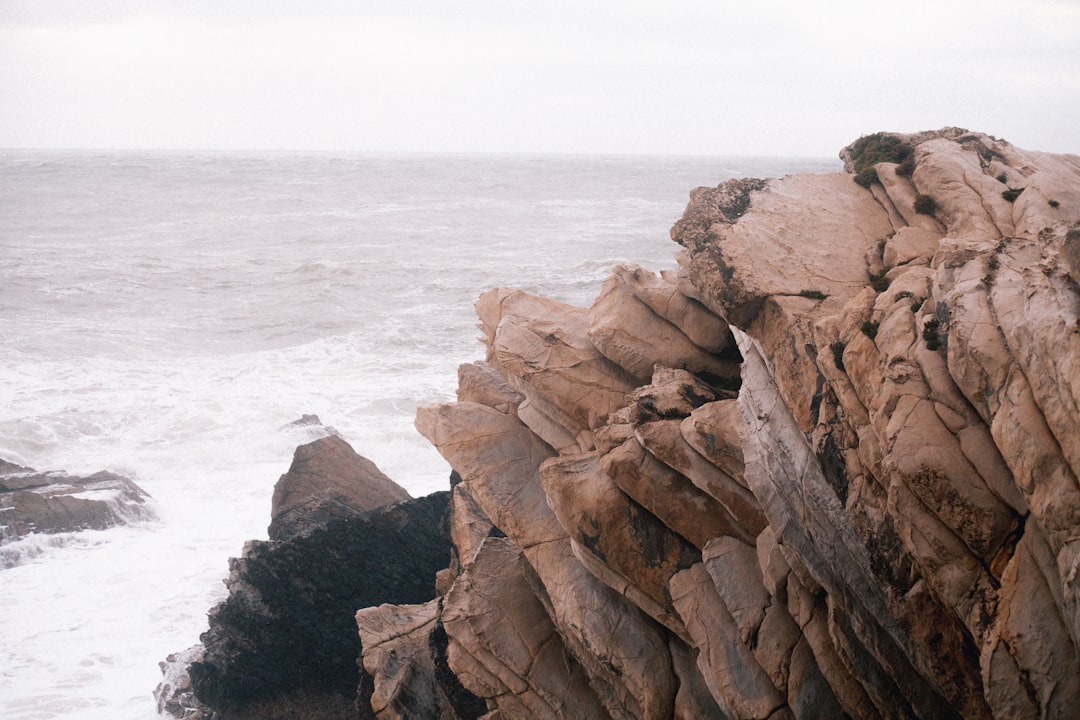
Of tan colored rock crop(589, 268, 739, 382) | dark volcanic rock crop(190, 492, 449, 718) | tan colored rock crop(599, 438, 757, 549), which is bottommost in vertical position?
dark volcanic rock crop(190, 492, 449, 718)

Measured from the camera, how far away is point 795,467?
1051cm

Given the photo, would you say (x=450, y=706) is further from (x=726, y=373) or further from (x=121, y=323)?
(x=121, y=323)

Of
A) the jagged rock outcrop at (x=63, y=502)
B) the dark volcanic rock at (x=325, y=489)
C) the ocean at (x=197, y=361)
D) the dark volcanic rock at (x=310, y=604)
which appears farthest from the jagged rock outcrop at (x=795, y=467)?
the jagged rock outcrop at (x=63, y=502)

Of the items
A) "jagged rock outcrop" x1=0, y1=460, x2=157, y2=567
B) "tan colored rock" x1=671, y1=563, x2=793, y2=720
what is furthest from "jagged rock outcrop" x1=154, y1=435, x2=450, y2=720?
"tan colored rock" x1=671, y1=563, x2=793, y2=720

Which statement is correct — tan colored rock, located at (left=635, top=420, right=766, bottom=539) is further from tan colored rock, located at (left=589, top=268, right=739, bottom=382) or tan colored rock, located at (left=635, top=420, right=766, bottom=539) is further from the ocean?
the ocean

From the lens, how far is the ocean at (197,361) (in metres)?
20.7

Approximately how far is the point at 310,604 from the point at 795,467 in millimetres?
12278

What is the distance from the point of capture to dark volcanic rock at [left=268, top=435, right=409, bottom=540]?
20016 mm

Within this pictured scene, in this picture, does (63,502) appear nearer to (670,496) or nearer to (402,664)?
(402,664)

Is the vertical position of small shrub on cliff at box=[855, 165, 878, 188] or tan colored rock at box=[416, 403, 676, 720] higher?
small shrub on cliff at box=[855, 165, 878, 188]

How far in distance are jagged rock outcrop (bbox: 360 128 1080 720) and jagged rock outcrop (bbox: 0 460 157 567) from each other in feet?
37.6

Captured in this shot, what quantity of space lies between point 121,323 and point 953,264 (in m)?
46.7

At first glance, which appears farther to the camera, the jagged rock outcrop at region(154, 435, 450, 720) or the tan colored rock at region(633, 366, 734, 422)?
the jagged rock outcrop at region(154, 435, 450, 720)

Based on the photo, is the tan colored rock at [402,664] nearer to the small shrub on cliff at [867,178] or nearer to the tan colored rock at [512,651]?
the tan colored rock at [512,651]
